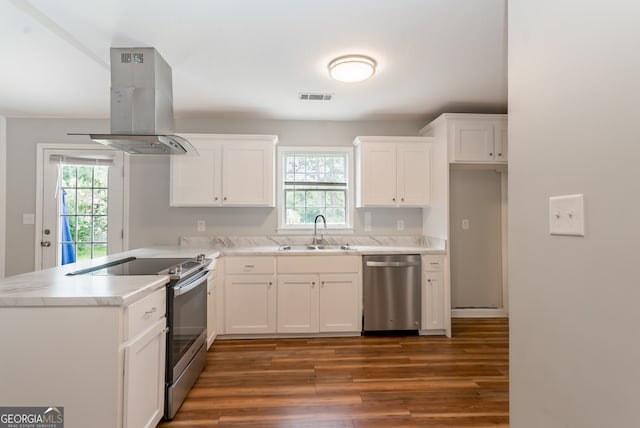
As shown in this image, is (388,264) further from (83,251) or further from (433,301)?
(83,251)

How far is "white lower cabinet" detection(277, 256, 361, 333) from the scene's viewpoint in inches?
126

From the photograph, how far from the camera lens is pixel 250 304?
10.5 feet

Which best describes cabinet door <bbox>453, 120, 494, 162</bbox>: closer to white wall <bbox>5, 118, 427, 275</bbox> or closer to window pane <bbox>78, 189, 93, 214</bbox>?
white wall <bbox>5, 118, 427, 275</bbox>

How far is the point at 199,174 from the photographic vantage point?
3.46 metres

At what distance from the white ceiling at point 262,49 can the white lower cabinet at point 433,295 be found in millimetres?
1760

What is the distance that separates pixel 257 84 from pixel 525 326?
9.07 ft

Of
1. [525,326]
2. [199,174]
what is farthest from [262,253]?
[525,326]

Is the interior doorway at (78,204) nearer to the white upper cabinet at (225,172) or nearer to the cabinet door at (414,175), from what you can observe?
the white upper cabinet at (225,172)

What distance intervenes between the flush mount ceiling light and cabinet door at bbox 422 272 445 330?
211 cm

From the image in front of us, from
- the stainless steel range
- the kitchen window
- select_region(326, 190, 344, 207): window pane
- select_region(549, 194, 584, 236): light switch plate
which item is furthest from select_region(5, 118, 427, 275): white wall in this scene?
select_region(549, 194, 584, 236): light switch plate

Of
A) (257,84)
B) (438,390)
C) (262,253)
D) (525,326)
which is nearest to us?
(525,326)

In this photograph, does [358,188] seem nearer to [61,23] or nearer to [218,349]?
[218,349]

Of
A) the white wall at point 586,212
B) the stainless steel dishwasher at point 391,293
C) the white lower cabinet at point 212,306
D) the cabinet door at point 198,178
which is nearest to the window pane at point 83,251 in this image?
the cabinet door at point 198,178

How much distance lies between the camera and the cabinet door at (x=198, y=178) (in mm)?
3434
